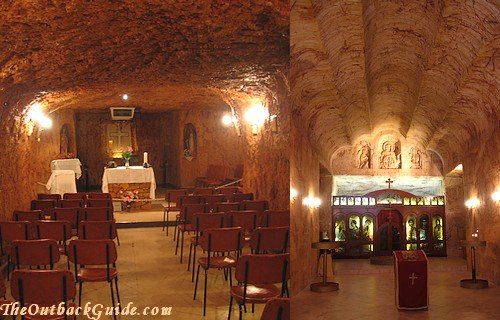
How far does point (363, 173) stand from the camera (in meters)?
11.6

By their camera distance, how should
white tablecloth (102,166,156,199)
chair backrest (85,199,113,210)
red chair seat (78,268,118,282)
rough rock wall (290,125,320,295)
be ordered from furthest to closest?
1. white tablecloth (102,166,156,199)
2. chair backrest (85,199,113,210)
3. rough rock wall (290,125,320,295)
4. red chair seat (78,268,118,282)

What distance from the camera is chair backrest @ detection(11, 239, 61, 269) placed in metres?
4.70

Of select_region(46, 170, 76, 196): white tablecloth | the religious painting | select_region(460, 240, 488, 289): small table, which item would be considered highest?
the religious painting

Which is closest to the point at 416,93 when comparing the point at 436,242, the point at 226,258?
the point at 226,258

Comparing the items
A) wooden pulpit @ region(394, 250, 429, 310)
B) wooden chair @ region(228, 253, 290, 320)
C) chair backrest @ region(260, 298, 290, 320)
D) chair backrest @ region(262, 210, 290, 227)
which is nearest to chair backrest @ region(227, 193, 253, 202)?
chair backrest @ region(262, 210, 290, 227)

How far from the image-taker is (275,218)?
631 centimetres

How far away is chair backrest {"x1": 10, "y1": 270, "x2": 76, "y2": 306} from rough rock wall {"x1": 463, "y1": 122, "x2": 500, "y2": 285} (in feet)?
18.7

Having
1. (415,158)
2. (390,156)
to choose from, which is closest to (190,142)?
(390,156)

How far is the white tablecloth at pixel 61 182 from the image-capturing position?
10.9 metres

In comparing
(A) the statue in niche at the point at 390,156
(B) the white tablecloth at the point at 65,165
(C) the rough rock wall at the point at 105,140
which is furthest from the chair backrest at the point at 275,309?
(C) the rough rock wall at the point at 105,140

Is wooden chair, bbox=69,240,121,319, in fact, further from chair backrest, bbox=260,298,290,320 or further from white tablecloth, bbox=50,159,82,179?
white tablecloth, bbox=50,159,82,179

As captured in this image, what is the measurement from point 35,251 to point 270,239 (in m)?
2.03

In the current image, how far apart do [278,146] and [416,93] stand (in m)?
1.92

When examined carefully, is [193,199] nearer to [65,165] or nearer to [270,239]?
[270,239]
